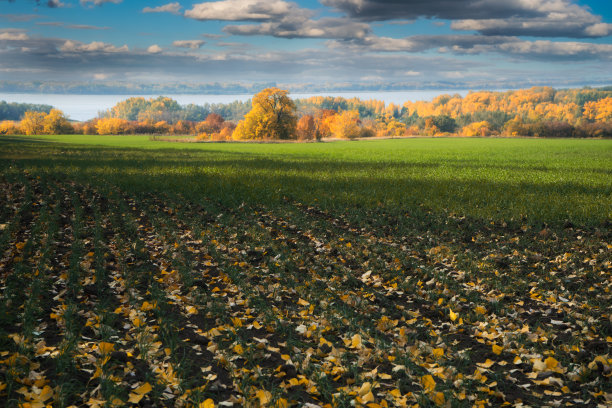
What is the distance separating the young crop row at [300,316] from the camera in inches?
191

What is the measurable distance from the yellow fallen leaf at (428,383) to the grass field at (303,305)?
14 millimetres

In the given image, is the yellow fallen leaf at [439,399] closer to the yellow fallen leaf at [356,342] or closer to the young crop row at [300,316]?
the young crop row at [300,316]

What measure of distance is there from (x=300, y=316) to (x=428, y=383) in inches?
99.5

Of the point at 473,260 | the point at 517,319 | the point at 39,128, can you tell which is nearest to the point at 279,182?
the point at 473,260

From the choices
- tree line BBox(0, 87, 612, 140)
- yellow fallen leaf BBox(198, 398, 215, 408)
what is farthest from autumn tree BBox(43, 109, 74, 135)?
yellow fallen leaf BBox(198, 398, 215, 408)

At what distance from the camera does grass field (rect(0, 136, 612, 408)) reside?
4.89 metres

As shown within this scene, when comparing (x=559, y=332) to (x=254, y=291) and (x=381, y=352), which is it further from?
(x=254, y=291)

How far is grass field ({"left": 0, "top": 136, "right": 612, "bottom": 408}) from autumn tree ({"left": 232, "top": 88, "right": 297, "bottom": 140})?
76087mm

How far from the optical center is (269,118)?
90812 millimetres

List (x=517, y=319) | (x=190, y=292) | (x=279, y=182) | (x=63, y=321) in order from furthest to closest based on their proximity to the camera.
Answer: (x=279, y=182) → (x=190, y=292) → (x=517, y=319) → (x=63, y=321)

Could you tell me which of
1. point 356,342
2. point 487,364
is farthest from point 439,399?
point 356,342

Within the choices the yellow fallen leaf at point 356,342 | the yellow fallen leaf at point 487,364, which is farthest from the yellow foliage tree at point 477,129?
the yellow fallen leaf at point 356,342

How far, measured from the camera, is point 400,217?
47.7 ft

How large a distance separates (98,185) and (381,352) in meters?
18.6
